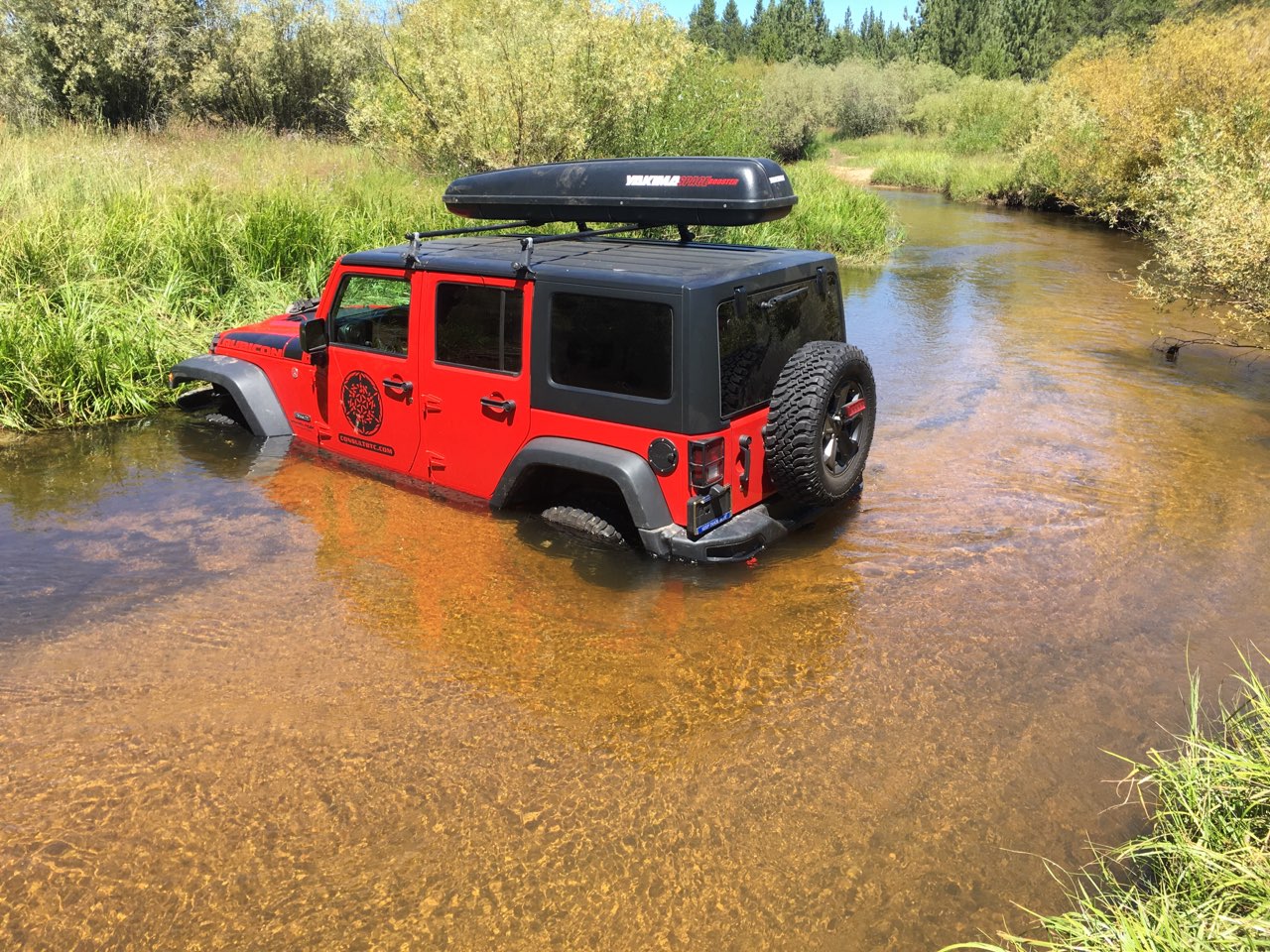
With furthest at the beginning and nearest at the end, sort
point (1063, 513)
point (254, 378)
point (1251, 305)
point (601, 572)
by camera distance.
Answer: point (1251, 305)
point (254, 378)
point (1063, 513)
point (601, 572)

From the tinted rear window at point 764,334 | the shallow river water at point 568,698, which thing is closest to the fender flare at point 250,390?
the shallow river water at point 568,698

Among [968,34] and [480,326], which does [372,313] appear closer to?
[480,326]

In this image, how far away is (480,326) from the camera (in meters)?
5.66

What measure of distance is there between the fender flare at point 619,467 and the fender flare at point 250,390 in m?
2.50

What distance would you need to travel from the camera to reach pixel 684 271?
5.06m

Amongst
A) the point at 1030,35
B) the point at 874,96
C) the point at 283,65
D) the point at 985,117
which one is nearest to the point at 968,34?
the point at 1030,35

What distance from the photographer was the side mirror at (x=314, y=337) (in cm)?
629

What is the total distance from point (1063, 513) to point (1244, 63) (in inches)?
666

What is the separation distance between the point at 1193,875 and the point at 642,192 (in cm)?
443

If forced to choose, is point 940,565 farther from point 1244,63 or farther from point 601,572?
point 1244,63

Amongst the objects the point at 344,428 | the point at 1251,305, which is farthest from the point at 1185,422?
the point at 344,428

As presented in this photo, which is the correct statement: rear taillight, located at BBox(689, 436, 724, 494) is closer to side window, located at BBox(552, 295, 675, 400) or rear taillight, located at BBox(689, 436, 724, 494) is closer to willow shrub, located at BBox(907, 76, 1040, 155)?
side window, located at BBox(552, 295, 675, 400)

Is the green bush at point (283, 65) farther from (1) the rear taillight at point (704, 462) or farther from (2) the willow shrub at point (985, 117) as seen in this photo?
(2) the willow shrub at point (985, 117)

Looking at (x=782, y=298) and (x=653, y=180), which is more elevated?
(x=653, y=180)
